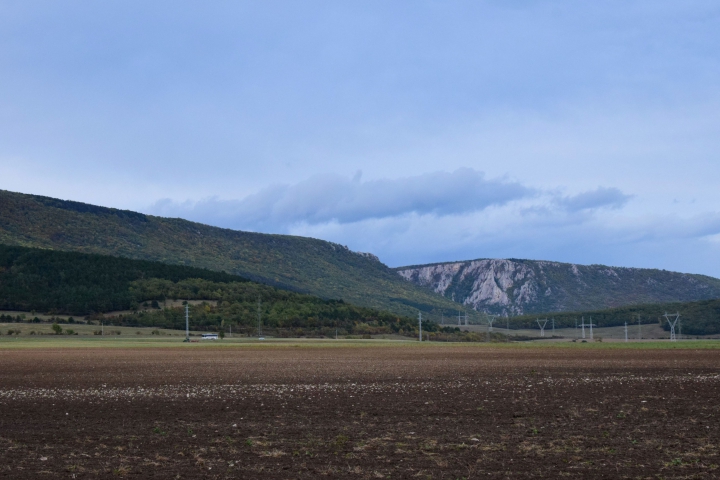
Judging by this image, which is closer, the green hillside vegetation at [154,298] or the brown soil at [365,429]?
the brown soil at [365,429]

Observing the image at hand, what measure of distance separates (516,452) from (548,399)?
10.0 m

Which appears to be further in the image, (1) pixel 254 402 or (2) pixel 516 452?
(1) pixel 254 402

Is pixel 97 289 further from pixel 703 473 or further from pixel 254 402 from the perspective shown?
pixel 703 473

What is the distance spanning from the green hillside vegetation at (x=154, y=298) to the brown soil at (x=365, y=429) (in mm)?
119887

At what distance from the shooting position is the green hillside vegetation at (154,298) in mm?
156000

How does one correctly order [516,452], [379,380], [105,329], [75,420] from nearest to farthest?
[516,452]
[75,420]
[379,380]
[105,329]

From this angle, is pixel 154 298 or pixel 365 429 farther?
pixel 154 298

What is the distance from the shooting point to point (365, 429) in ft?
61.0

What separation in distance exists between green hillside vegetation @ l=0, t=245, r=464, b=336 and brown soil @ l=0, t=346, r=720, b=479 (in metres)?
120

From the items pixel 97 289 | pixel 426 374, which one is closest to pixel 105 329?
pixel 97 289

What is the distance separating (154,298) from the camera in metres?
167

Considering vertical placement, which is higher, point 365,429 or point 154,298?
point 154,298

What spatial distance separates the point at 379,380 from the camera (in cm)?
3447

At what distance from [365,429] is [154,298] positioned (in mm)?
155945
